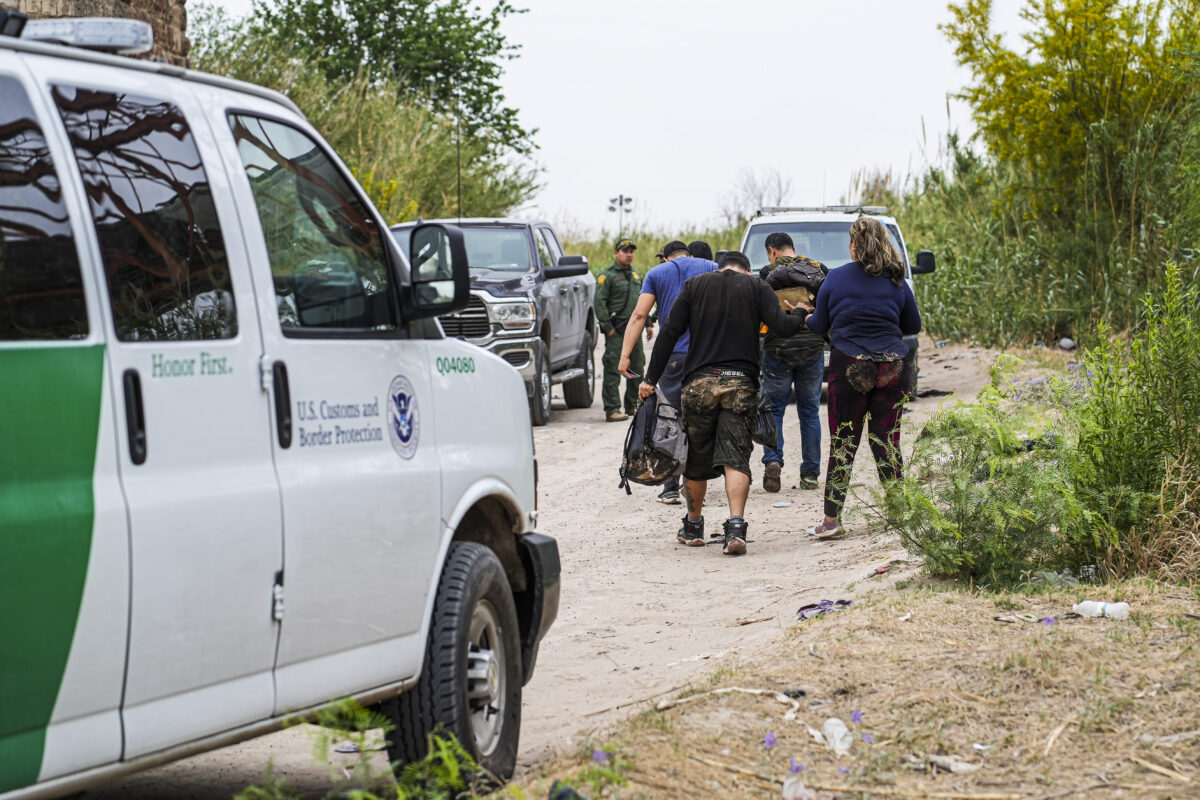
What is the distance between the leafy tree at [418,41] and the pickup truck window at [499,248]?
31925 mm

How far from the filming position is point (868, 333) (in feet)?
30.0

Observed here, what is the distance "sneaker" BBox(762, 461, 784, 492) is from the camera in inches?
464

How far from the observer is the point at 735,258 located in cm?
966

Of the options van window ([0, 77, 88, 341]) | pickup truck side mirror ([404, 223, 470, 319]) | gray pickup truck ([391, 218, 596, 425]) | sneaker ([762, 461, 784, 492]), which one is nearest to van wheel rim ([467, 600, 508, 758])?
pickup truck side mirror ([404, 223, 470, 319])

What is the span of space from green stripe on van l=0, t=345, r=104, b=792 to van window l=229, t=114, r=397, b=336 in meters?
0.90

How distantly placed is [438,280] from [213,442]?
1.22m

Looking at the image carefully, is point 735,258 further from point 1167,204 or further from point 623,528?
point 1167,204

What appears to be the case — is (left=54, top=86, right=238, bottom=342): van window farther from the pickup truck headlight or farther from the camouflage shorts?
the pickup truck headlight

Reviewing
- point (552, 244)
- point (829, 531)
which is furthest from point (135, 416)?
point (552, 244)

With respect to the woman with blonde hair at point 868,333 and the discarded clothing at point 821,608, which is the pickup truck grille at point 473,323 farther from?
the discarded clothing at point 821,608

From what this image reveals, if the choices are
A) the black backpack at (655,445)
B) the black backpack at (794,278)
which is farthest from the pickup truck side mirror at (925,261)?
the black backpack at (655,445)

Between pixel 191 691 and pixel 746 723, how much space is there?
223 centimetres

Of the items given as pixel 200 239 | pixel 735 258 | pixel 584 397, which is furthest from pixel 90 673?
pixel 584 397

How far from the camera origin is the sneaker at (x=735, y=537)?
9406 mm
